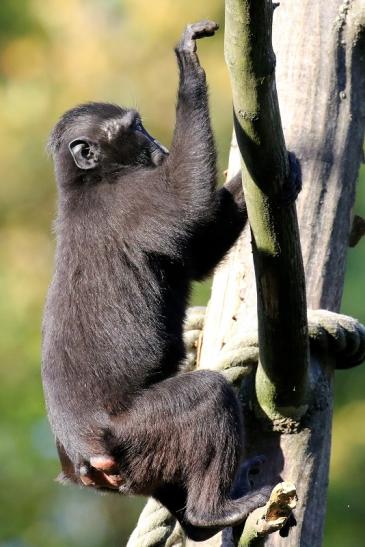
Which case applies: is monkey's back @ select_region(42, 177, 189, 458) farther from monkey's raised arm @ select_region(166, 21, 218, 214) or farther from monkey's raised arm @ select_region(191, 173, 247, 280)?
monkey's raised arm @ select_region(166, 21, 218, 214)

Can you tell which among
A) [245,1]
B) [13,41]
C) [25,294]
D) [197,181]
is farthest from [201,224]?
[13,41]

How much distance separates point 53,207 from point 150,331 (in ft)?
17.7

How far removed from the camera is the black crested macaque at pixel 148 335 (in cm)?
479

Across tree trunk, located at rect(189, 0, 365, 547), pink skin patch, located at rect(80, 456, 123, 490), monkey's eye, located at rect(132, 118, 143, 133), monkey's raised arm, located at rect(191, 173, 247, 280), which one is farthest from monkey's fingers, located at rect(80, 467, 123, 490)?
monkey's eye, located at rect(132, 118, 143, 133)

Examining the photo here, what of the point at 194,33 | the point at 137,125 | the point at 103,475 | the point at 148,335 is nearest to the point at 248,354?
the point at 148,335

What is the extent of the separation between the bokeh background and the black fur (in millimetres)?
3701

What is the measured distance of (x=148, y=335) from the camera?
512cm

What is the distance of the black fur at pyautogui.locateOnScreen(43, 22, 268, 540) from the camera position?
4.79 m

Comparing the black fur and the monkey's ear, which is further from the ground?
the monkey's ear

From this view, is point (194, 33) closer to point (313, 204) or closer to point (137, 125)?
point (313, 204)

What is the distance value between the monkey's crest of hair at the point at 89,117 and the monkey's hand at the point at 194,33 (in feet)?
3.96

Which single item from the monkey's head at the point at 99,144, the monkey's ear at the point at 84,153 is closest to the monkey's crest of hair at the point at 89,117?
the monkey's head at the point at 99,144

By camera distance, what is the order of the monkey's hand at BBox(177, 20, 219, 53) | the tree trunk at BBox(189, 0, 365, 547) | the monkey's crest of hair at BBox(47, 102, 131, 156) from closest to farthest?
1. the monkey's hand at BBox(177, 20, 219, 53)
2. the tree trunk at BBox(189, 0, 365, 547)
3. the monkey's crest of hair at BBox(47, 102, 131, 156)

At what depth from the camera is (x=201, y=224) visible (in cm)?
511
